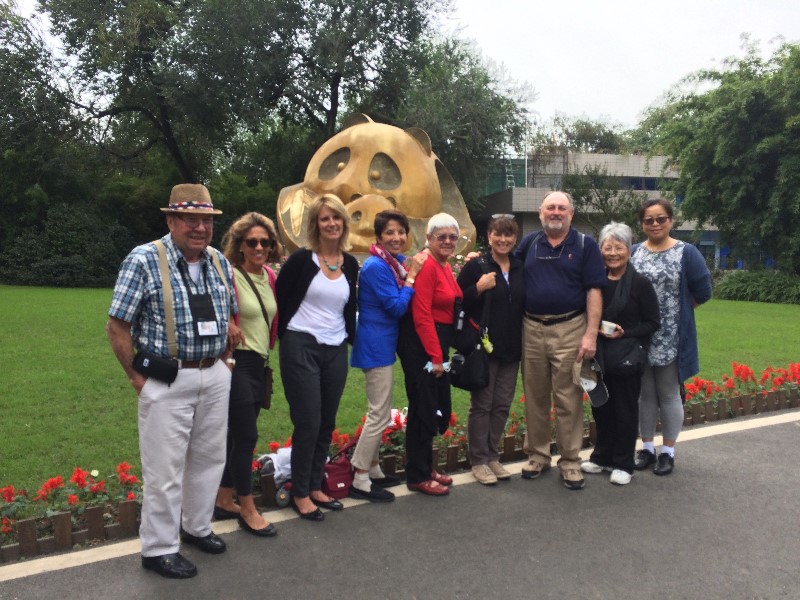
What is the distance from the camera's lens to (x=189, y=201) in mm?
3170

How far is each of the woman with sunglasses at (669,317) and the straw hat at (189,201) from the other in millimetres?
2877

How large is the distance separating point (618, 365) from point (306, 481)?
6.75 feet

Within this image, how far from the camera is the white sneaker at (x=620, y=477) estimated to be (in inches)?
171

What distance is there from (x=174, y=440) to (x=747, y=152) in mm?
23913

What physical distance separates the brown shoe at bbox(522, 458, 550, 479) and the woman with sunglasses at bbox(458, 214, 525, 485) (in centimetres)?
11

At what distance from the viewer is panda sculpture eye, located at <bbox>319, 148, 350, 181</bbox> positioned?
490 inches

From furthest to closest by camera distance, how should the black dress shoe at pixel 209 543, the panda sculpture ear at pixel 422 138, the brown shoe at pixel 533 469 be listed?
the panda sculpture ear at pixel 422 138, the brown shoe at pixel 533 469, the black dress shoe at pixel 209 543

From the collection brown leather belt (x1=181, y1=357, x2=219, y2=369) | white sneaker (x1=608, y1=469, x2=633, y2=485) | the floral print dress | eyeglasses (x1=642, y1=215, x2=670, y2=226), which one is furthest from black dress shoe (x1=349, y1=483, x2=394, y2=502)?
eyeglasses (x1=642, y1=215, x2=670, y2=226)

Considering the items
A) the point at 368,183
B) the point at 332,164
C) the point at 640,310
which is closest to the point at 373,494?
the point at 640,310

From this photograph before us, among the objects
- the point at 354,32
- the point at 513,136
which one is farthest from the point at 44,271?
the point at 513,136

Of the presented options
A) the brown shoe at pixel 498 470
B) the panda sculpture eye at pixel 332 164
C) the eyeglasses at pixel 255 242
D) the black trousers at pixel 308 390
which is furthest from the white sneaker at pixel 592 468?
A: the panda sculpture eye at pixel 332 164

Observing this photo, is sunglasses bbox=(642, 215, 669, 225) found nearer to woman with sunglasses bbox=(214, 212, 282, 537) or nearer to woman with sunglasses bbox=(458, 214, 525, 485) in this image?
woman with sunglasses bbox=(458, 214, 525, 485)

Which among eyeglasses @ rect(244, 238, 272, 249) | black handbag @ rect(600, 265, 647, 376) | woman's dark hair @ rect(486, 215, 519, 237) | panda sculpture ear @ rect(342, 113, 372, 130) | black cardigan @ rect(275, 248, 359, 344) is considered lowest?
black handbag @ rect(600, 265, 647, 376)

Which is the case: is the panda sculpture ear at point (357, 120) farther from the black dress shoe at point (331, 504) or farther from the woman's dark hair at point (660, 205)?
the black dress shoe at point (331, 504)
